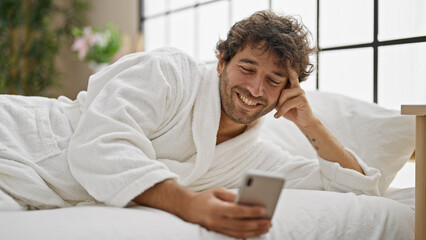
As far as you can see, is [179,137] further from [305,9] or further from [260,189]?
[305,9]

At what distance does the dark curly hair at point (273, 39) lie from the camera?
143 centimetres

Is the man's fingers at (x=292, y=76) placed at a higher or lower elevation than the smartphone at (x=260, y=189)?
higher

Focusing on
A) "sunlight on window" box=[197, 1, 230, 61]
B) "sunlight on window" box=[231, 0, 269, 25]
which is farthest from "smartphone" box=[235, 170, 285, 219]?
"sunlight on window" box=[197, 1, 230, 61]

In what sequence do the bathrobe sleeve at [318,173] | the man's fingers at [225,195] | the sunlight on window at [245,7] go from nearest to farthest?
1. the man's fingers at [225,195]
2. the bathrobe sleeve at [318,173]
3. the sunlight on window at [245,7]

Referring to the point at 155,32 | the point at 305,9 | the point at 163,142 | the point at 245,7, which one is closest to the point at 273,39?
the point at 163,142

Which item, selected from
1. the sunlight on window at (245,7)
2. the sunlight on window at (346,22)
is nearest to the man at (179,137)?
the sunlight on window at (346,22)

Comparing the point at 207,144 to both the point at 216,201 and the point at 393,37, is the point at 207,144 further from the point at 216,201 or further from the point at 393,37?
the point at 393,37

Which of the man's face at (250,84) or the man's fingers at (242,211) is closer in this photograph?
the man's fingers at (242,211)

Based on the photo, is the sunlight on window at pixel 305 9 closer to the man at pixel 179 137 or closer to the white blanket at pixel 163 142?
the man at pixel 179 137

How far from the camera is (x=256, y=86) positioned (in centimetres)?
140

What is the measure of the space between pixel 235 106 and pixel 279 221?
49 cm

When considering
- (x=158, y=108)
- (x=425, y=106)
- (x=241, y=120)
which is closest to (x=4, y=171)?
(x=158, y=108)

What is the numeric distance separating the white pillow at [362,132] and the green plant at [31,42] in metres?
3.20

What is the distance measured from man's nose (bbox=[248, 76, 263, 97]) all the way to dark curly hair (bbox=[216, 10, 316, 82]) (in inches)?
3.8
